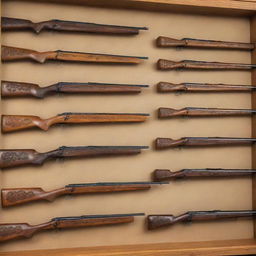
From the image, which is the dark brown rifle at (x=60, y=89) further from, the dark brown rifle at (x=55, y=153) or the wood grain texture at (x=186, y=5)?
the wood grain texture at (x=186, y=5)

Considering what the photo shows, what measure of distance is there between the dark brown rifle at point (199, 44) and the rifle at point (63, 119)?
65cm

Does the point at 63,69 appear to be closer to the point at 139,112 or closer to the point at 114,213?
the point at 139,112

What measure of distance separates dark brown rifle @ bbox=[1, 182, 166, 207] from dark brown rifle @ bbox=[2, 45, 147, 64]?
987mm

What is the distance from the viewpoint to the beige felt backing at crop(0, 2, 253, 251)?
3.51 m

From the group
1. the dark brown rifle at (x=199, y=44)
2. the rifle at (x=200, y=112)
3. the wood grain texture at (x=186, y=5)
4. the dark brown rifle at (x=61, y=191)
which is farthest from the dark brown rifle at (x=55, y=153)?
the wood grain texture at (x=186, y=5)

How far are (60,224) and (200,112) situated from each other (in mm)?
1458

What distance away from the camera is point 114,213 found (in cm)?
360

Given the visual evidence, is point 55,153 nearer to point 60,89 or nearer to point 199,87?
point 60,89

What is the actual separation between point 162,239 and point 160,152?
2.32 feet

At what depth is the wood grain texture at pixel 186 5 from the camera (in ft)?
11.9

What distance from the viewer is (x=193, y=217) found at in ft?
12.0

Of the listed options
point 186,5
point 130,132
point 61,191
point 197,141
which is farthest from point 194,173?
point 186,5

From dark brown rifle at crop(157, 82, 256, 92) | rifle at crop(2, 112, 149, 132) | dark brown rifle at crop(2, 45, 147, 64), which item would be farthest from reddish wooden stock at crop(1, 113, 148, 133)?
dark brown rifle at crop(2, 45, 147, 64)

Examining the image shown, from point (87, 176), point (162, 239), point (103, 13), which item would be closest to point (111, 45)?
point (103, 13)
